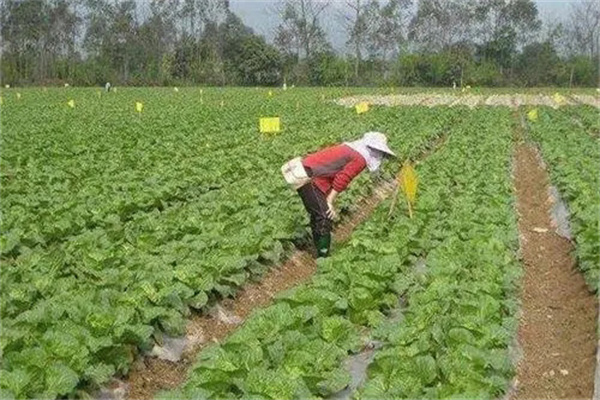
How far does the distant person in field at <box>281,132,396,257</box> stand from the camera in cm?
802

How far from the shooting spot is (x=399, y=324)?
5707 millimetres

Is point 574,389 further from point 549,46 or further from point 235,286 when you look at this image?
point 549,46

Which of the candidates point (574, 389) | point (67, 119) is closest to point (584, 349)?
point (574, 389)

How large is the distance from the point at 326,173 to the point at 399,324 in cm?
275

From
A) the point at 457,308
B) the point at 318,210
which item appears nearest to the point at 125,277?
the point at 318,210

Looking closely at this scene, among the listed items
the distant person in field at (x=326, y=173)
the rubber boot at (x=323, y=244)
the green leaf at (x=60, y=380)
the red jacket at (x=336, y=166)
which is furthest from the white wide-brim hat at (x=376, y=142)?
the green leaf at (x=60, y=380)

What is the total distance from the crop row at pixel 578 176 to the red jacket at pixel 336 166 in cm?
243

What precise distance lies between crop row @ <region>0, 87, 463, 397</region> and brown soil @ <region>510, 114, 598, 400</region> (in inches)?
99.5

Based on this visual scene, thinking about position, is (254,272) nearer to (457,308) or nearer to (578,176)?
(457,308)

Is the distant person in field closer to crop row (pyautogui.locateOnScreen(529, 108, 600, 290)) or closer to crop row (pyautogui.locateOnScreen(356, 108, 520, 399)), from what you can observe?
crop row (pyautogui.locateOnScreen(356, 108, 520, 399))

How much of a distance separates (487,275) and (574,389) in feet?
5.00

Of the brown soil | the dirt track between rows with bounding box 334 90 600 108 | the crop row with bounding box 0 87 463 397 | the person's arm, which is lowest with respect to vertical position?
the brown soil

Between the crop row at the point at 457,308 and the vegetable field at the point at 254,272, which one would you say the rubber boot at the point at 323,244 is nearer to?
the vegetable field at the point at 254,272

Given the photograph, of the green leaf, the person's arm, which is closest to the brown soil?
the person's arm
